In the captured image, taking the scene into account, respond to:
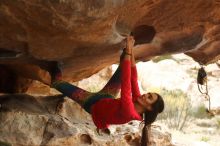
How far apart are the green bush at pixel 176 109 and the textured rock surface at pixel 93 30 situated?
22.0 ft

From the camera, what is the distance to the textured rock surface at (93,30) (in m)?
3.87

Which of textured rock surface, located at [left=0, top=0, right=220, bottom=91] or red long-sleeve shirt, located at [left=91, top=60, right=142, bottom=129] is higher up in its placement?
textured rock surface, located at [left=0, top=0, right=220, bottom=91]

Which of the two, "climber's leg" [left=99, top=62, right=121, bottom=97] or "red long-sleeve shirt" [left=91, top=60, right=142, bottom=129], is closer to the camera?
"red long-sleeve shirt" [left=91, top=60, right=142, bottom=129]

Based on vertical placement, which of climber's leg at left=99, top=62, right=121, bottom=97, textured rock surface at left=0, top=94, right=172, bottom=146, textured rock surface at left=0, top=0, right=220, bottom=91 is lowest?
textured rock surface at left=0, top=94, right=172, bottom=146

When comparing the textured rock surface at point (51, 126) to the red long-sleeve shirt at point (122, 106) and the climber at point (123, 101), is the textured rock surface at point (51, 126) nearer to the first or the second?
A: the climber at point (123, 101)

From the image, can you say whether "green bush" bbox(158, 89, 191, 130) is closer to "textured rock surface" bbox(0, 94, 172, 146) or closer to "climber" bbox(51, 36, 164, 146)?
"textured rock surface" bbox(0, 94, 172, 146)

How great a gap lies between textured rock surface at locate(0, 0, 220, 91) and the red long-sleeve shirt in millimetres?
565

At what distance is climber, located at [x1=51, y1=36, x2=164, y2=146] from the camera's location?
409 cm

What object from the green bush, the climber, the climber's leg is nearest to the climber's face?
the climber

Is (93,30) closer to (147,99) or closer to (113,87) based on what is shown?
(113,87)

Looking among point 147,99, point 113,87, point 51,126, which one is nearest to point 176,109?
point 51,126

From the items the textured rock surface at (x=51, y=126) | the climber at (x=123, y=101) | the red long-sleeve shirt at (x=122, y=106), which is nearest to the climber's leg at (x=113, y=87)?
the climber at (x=123, y=101)

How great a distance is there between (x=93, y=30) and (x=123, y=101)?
854 millimetres

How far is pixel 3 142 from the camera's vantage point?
5.11m
